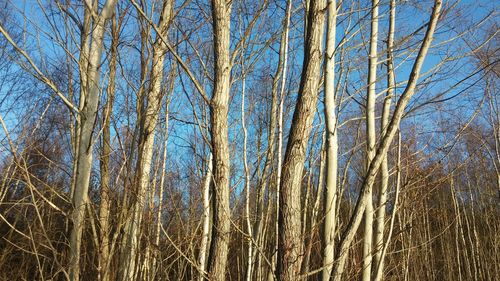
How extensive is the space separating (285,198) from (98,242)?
7.72 feet

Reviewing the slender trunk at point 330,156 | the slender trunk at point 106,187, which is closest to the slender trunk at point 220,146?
the slender trunk at point 330,156

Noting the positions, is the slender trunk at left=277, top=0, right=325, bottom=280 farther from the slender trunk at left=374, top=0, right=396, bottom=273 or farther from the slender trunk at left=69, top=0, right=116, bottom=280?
the slender trunk at left=69, top=0, right=116, bottom=280

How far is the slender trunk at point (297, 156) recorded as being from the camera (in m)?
2.16

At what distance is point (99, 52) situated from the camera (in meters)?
4.11

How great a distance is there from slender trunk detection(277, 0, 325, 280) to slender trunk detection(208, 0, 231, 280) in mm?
486

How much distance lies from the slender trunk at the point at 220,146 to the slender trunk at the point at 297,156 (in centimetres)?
49

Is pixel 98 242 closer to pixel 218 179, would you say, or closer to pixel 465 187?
pixel 218 179

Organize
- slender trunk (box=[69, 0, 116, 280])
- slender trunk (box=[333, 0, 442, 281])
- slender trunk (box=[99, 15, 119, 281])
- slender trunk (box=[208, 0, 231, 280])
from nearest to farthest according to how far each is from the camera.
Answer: slender trunk (box=[333, 0, 442, 281]) < slender trunk (box=[208, 0, 231, 280]) < slender trunk (box=[69, 0, 116, 280]) < slender trunk (box=[99, 15, 119, 281])

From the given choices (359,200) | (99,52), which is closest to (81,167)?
(99,52)

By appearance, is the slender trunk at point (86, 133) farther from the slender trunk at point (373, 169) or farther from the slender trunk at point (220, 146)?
the slender trunk at point (373, 169)

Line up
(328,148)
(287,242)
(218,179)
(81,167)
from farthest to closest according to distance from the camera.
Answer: (81,167) → (218,179) → (328,148) → (287,242)

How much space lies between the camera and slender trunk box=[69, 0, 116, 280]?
12.3 ft

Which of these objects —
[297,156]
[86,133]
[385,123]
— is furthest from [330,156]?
[86,133]

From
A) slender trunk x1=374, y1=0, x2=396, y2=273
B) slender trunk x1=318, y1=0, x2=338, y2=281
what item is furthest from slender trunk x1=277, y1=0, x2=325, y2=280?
slender trunk x1=374, y1=0, x2=396, y2=273
